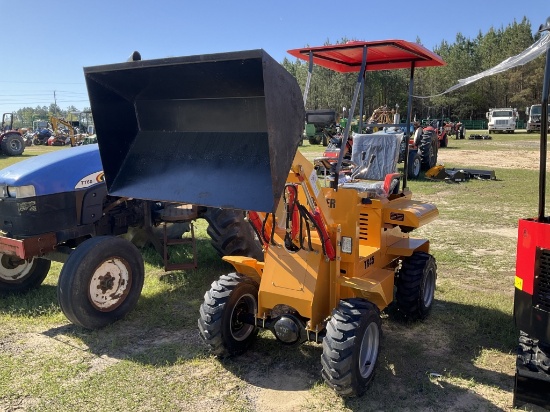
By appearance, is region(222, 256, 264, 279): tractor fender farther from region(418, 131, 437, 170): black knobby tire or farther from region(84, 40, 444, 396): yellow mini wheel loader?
region(418, 131, 437, 170): black knobby tire

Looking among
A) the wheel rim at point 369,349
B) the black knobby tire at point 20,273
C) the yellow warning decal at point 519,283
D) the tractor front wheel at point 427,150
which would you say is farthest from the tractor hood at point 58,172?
the tractor front wheel at point 427,150

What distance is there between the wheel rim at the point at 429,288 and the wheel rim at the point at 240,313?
169cm

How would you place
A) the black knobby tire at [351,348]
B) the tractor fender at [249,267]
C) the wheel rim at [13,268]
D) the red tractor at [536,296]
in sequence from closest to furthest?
the red tractor at [536,296] < the black knobby tire at [351,348] < the tractor fender at [249,267] < the wheel rim at [13,268]

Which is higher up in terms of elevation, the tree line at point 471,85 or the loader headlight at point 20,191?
the tree line at point 471,85

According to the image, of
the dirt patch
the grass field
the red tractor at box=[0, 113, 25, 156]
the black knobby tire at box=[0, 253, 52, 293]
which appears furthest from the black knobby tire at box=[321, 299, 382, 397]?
the red tractor at box=[0, 113, 25, 156]

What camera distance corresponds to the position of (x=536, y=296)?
9.47 feet

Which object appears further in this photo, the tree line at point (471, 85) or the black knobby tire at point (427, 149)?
the tree line at point (471, 85)

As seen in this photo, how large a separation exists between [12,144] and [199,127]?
2354cm

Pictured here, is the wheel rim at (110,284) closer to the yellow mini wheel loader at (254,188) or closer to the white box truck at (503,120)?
the yellow mini wheel loader at (254,188)

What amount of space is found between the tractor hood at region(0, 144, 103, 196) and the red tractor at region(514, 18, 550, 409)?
13.3 feet

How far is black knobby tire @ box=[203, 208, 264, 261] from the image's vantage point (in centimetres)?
578

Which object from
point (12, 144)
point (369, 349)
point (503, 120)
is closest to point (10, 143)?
point (12, 144)

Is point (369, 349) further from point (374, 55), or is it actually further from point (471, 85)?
point (471, 85)

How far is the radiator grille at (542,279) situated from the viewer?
2.83m
